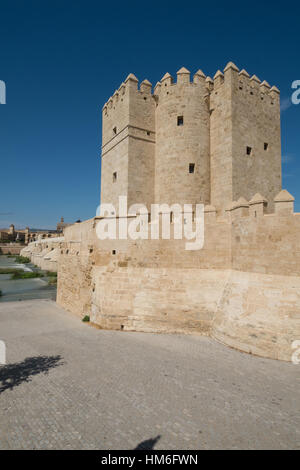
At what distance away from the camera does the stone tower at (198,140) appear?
44.9 feet

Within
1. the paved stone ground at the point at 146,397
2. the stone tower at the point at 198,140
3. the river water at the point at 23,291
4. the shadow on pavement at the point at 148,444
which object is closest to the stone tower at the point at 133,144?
the stone tower at the point at 198,140

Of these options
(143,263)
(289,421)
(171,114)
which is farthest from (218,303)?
(171,114)

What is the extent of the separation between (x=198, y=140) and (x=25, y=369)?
1383 centimetres

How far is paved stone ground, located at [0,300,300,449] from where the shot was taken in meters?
4.55

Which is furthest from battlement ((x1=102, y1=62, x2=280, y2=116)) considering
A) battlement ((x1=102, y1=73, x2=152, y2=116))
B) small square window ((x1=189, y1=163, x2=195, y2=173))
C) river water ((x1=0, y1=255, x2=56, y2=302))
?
river water ((x1=0, y1=255, x2=56, y2=302))

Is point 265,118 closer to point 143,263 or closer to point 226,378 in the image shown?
point 143,263

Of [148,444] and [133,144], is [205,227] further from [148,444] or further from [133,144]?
[133,144]

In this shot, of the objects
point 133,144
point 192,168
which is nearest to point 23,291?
point 133,144

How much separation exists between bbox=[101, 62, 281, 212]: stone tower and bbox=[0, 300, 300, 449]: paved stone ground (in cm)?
862

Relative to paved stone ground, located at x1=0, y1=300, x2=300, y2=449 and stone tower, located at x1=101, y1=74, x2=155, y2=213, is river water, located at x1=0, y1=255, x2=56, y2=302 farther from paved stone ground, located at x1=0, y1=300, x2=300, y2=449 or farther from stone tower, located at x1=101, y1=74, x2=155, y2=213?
paved stone ground, located at x1=0, y1=300, x2=300, y2=449

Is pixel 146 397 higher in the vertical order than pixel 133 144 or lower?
lower

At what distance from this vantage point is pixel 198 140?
47.0 feet

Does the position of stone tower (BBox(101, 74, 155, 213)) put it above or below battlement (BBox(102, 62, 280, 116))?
below
